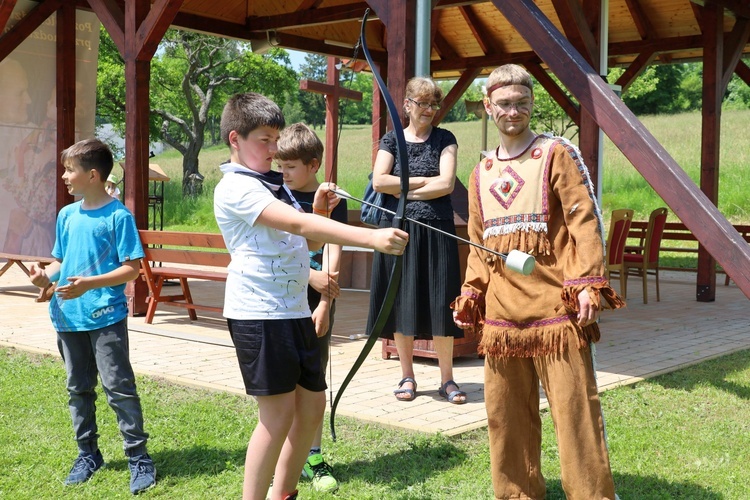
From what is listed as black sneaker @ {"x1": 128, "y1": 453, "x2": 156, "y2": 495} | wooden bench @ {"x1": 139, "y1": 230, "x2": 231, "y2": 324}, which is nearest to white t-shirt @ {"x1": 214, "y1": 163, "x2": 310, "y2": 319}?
black sneaker @ {"x1": 128, "y1": 453, "x2": 156, "y2": 495}

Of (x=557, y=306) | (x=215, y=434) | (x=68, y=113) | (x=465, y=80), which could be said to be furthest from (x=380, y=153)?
(x=465, y=80)

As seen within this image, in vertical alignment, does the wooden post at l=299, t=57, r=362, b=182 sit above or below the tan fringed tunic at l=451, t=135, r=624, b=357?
above

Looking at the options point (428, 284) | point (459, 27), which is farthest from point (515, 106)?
point (459, 27)

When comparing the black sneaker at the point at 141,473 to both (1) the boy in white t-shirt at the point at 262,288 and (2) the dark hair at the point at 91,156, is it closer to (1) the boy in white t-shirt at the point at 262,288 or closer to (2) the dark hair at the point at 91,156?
(1) the boy in white t-shirt at the point at 262,288

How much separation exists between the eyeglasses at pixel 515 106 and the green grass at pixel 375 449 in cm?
155

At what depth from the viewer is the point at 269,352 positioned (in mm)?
3035

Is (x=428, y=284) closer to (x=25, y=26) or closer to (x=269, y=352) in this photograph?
(x=269, y=352)

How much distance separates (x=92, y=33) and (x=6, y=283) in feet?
10.8

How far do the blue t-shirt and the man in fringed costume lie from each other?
1484 millimetres

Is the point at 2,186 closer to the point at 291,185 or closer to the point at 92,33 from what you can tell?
the point at 92,33

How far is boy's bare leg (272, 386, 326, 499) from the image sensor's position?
3.21m

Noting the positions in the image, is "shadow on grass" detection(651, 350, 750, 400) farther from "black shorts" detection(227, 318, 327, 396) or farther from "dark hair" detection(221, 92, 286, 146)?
"dark hair" detection(221, 92, 286, 146)

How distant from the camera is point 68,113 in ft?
34.8

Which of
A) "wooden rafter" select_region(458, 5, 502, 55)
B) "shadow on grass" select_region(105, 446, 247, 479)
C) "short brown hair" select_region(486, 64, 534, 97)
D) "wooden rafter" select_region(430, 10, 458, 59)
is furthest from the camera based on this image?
"wooden rafter" select_region(430, 10, 458, 59)
